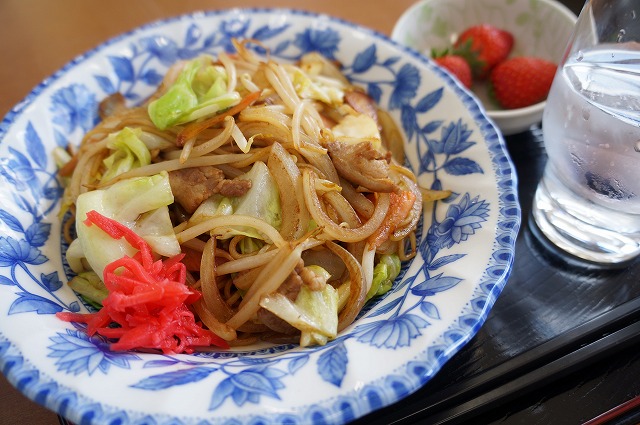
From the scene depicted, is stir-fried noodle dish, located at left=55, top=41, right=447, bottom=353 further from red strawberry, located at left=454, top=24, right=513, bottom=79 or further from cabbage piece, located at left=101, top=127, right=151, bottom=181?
red strawberry, located at left=454, top=24, right=513, bottom=79

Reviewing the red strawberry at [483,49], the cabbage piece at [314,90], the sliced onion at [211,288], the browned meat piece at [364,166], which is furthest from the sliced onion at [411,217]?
the red strawberry at [483,49]

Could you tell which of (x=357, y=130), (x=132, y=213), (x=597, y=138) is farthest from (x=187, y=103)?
(x=597, y=138)

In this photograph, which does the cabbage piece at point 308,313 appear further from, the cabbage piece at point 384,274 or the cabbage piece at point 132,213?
the cabbage piece at point 132,213

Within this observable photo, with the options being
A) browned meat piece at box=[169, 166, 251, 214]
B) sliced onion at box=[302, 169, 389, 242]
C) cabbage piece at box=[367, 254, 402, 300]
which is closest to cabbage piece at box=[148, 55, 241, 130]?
browned meat piece at box=[169, 166, 251, 214]

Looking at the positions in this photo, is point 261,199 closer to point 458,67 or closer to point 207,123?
point 207,123

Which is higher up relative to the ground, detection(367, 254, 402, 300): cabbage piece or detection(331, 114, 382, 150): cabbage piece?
detection(331, 114, 382, 150): cabbage piece

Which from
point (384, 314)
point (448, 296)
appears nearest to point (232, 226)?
point (384, 314)

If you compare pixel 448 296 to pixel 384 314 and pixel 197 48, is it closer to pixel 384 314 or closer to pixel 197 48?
pixel 384 314
